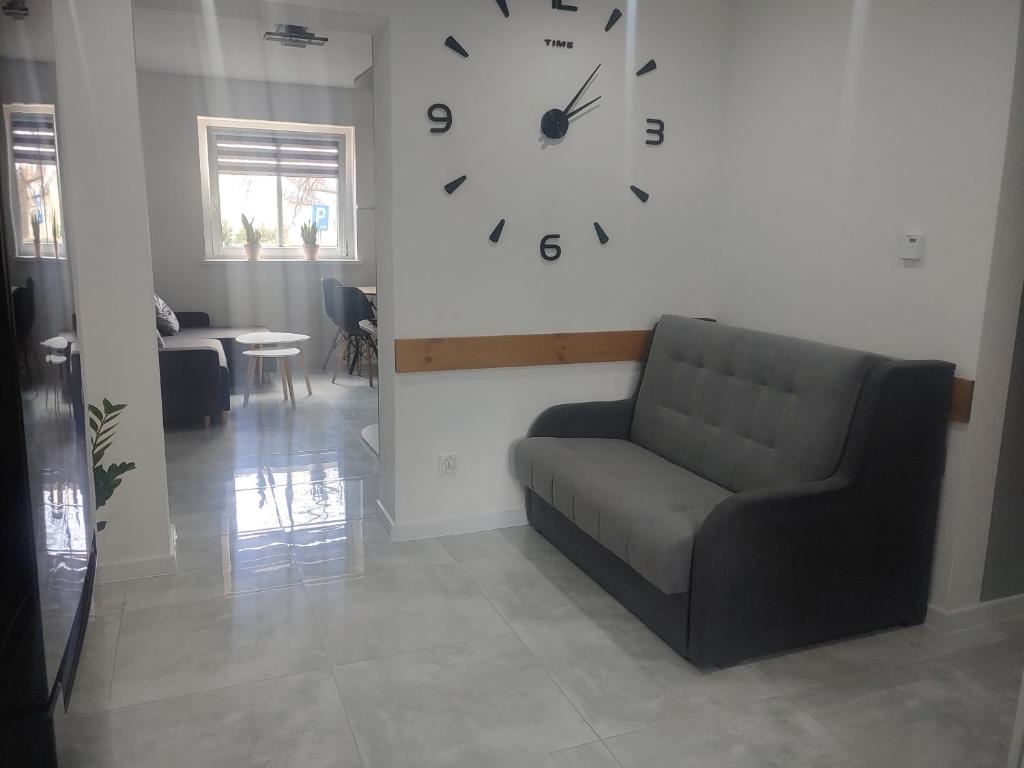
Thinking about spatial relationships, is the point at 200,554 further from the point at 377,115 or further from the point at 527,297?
the point at 377,115

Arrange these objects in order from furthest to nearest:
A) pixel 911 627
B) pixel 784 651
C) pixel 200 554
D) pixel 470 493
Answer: pixel 470 493 < pixel 200 554 < pixel 911 627 < pixel 784 651

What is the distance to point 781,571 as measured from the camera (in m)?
2.38

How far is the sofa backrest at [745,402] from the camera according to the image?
2.52 metres

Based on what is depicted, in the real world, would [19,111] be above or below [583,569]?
above

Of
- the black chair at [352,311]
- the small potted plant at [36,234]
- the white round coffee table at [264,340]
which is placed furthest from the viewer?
the black chair at [352,311]

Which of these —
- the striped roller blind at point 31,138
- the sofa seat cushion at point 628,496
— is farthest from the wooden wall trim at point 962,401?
the striped roller blind at point 31,138

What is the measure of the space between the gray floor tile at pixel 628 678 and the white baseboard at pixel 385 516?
99 cm

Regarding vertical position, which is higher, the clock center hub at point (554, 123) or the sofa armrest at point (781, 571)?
the clock center hub at point (554, 123)

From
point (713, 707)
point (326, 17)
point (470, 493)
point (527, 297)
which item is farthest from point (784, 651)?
point (326, 17)

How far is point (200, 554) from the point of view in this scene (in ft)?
10.3

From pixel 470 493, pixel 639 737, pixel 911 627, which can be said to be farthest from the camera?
pixel 470 493

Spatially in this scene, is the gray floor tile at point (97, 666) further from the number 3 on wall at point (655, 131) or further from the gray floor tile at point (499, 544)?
the number 3 on wall at point (655, 131)

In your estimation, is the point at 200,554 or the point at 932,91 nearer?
the point at 932,91

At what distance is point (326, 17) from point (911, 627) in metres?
2.99
